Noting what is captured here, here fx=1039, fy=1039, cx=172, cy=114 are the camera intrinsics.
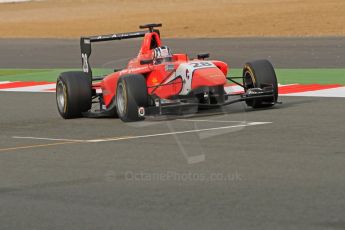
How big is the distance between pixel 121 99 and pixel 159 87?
0.63 metres

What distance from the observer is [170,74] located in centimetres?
1472

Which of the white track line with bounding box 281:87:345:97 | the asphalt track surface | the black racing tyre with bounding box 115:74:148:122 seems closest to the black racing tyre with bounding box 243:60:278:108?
the asphalt track surface

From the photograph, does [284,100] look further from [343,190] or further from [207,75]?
[343,190]

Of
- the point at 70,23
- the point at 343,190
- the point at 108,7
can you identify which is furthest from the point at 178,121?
the point at 108,7

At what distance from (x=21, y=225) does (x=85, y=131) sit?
6139mm

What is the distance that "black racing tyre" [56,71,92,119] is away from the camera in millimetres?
15414

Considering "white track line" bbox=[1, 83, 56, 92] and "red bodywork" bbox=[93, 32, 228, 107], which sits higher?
"red bodywork" bbox=[93, 32, 228, 107]

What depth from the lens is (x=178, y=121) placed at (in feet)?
46.4

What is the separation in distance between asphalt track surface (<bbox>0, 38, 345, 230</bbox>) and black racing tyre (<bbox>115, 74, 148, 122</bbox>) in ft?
0.57

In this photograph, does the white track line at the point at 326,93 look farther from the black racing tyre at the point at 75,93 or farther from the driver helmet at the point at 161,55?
the black racing tyre at the point at 75,93

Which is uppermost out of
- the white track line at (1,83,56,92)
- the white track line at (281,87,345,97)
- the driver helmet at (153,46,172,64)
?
the driver helmet at (153,46,172,64)

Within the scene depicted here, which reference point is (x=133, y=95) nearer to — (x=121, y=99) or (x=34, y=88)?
(x=121, y=99)

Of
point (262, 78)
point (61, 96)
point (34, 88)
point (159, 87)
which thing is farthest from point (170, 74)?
point (34, 88)

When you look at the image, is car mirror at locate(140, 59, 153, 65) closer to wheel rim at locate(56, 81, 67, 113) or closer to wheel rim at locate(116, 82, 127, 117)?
wheel rim at locate(116, 82, 127, 117)
